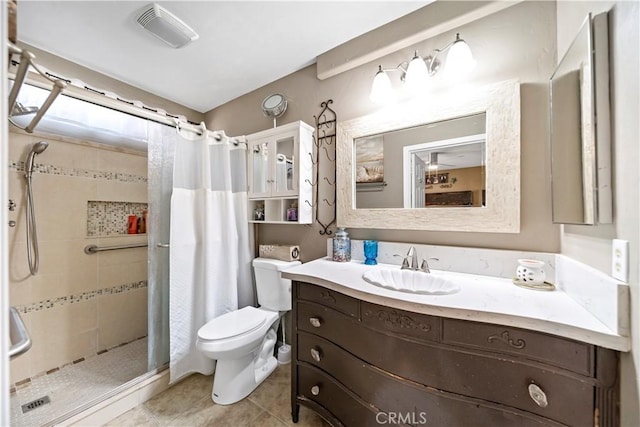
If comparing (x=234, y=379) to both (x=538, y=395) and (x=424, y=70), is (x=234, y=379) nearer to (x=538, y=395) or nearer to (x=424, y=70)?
(x=538, y=395)

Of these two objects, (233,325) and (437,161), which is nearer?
(437,161)

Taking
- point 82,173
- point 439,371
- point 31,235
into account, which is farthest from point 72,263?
point 439,371

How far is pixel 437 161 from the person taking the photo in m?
1.36

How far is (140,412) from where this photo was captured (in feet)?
4.74

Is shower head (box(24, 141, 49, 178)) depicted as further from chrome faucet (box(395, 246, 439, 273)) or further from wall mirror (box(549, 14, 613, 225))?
wall mirror (box(549, 14, 613, 225))

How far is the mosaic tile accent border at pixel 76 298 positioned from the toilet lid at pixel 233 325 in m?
1.20

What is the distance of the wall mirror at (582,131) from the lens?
75 cm

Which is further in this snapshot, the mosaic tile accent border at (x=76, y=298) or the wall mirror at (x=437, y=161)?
the mosaic tile accent border at (x=76, y=298)

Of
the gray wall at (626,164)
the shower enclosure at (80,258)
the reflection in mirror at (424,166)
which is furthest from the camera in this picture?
the shower enclosure at (80,258)

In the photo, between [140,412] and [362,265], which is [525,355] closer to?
[362,265]

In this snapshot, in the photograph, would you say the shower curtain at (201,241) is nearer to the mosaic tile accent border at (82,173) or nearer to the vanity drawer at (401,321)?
the mosaic tile accent border at (82,173)

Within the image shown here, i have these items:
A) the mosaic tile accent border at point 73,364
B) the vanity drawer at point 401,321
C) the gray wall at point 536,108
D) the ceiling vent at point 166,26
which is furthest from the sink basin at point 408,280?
the mosaic tile accent border at point 73,364

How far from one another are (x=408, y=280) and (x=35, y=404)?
236cm

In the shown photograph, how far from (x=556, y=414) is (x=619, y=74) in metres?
1.03
